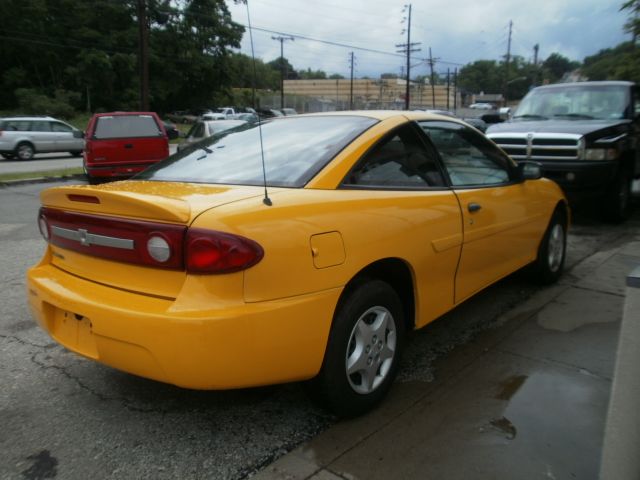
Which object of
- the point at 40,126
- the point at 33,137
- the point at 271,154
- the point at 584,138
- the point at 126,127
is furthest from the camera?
the point at 40,126

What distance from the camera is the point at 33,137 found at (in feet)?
67.3

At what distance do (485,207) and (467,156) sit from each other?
43 centimetres

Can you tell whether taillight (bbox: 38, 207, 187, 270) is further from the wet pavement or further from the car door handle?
the car door handle

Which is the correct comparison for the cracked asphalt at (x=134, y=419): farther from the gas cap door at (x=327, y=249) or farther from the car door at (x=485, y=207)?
the gas cap door at (x=327, y=249)

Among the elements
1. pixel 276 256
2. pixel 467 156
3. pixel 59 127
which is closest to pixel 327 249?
pixel 276 256

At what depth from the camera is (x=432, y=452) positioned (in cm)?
250

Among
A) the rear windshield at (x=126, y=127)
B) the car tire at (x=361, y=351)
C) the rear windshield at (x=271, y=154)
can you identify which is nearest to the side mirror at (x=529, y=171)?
the rear windshield at (x=271, y=154)

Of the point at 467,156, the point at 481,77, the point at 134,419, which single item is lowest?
the point at 134,419

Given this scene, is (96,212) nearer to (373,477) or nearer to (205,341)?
(205,341)

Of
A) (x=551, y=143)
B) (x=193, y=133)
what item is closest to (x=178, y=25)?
(x=193, y=133)

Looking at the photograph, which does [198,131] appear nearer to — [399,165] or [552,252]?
[552,252]

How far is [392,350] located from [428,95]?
106 metres

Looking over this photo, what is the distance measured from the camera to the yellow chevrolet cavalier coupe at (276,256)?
2.25m

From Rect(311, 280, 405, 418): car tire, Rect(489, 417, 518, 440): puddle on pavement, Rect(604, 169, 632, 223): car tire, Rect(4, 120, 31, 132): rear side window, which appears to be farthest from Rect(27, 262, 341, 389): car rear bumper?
Rect(4, 120, 31, 132): rear side window
